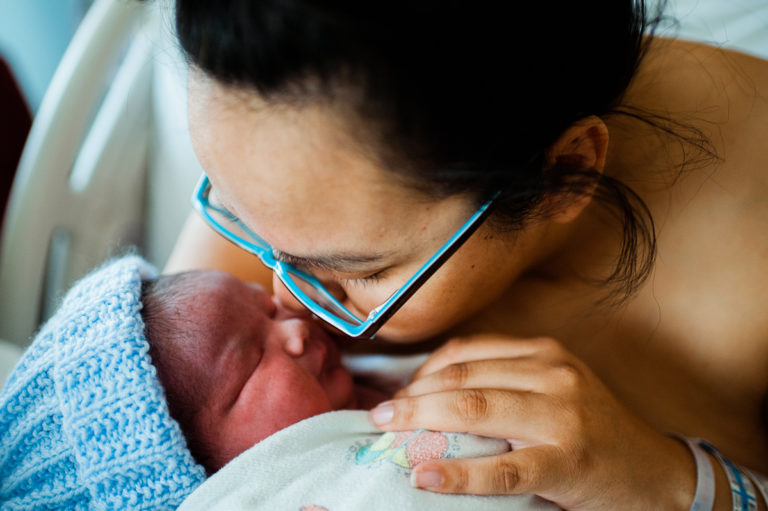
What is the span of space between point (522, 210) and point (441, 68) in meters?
0.30

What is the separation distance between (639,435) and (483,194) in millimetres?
523

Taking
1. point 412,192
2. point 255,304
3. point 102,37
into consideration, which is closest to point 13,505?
point 255,304

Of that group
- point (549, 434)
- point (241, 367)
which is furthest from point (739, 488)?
point (241, 367)

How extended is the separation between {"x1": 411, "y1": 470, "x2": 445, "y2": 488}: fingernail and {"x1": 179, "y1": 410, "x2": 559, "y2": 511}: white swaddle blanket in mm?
21

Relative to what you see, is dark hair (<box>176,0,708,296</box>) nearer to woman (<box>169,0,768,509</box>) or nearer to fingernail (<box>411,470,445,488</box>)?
woman (<box>169,0,768,509</box>)

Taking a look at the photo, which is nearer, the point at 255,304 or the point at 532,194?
the point at 532,194

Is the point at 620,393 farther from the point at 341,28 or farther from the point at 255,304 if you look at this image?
the point at 341,28

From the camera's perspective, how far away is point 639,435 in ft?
3.33

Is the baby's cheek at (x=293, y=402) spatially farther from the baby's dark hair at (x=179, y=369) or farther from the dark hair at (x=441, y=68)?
the dark hair at (x=441, y=68)

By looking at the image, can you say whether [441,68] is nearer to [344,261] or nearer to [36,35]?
[344,261]

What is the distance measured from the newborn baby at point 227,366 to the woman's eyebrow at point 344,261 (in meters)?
0.31

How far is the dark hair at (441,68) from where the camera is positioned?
63cm

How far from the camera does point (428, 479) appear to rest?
2.95 ft

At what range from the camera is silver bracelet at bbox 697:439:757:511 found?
3.30ft
